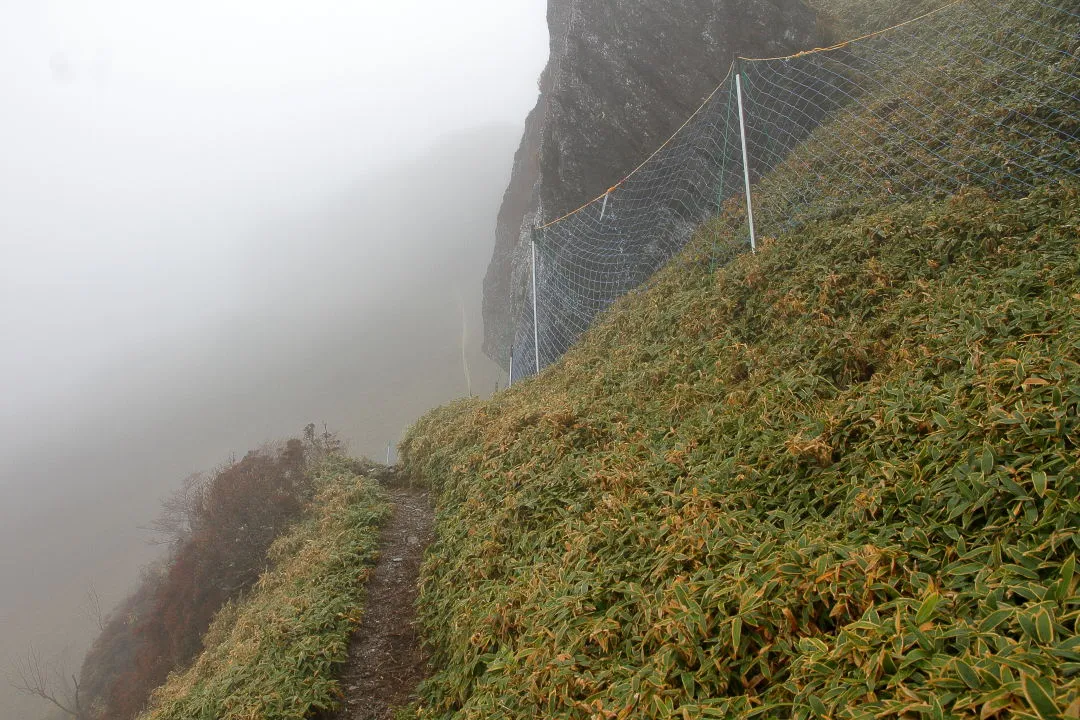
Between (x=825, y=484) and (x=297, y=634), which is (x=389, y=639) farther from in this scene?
(x=825, y=484)

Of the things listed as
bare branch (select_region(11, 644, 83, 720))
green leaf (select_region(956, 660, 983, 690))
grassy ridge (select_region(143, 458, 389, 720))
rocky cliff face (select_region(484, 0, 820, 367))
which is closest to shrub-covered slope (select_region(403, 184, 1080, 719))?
green leaf (select_region(956, 660, 983, 690))

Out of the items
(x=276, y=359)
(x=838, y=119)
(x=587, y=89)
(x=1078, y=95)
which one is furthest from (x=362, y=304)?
(x=1078, y=95)

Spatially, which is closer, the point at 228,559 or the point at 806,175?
the point at 806,175

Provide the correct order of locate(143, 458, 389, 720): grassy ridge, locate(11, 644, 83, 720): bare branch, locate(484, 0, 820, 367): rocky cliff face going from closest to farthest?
locate(143, 458, 389, 720): grassy ridge
locate(484, 0, 820, 367): rocky cliff face
locate(11, 644, 83, 720): bare branch

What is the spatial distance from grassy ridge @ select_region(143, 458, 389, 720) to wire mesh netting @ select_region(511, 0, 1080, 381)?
5134mm

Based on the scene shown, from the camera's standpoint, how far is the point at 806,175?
304 inches

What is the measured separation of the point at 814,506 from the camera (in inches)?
121

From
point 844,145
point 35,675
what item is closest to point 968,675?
point 844,145

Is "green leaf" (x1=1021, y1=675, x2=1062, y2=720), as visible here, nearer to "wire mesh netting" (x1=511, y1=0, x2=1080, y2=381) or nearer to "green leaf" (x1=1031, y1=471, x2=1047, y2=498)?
"green leaf" (x1=1031, y1=471, x2=1047, y2=498)

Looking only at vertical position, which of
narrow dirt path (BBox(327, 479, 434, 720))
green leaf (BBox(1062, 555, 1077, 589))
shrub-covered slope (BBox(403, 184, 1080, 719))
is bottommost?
narrow dirt path (BBox(327, 479, 434, 720))

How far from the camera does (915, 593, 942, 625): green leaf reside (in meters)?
1.93

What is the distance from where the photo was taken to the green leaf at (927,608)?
1934 mm

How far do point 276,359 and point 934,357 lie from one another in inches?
2075

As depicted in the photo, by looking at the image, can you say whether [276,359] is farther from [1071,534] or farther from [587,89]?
[1071,534]
